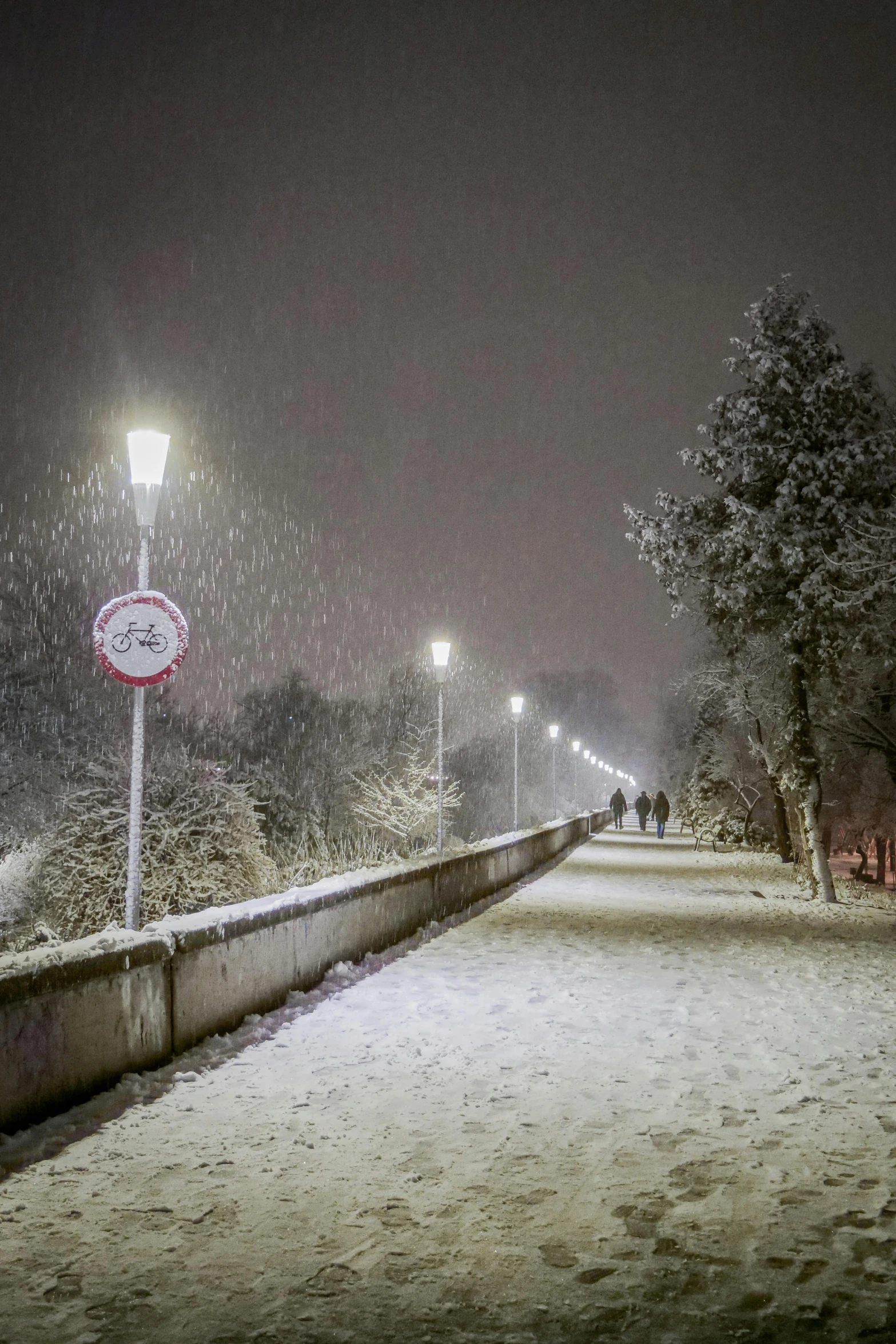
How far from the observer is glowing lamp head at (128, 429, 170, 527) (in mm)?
9203

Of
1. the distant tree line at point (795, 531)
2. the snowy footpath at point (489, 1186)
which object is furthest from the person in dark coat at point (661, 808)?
the snowy footpath at point (489, 1186)

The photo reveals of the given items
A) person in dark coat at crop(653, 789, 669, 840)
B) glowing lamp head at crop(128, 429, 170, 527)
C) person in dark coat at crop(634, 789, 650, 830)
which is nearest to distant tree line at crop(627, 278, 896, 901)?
glowing lamp head at crop(128, 429, 170, 527)

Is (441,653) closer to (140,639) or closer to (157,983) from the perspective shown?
(140,639)

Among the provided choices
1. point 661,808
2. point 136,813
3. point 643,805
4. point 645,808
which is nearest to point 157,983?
point 136,813

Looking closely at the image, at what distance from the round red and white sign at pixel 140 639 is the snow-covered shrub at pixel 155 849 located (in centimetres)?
1091

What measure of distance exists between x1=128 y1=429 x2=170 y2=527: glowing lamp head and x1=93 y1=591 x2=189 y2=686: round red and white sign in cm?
103

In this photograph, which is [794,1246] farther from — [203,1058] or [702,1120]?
[203,1058]

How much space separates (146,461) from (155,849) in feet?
A: 38.6

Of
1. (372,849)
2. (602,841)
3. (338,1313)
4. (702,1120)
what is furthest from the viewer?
(602,841)

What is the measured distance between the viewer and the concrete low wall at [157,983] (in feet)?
18.9

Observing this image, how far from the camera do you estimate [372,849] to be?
98.2 feet

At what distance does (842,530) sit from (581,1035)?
1435cm

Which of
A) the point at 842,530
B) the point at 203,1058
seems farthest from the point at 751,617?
the point at 203,1058

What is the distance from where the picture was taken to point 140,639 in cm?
840
